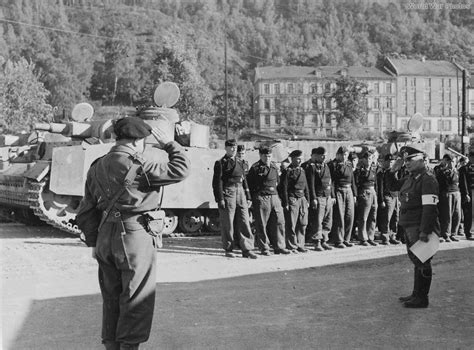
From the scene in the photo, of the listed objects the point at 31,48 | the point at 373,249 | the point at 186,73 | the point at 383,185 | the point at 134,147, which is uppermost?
the point at 31,48

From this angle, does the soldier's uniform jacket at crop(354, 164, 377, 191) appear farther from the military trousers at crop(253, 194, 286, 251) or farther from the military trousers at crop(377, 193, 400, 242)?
the military trousers at crop(253, 194, 286, 251)

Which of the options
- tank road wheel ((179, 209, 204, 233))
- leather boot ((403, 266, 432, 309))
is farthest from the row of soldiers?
leather boot ((403, 266, 432, 309))

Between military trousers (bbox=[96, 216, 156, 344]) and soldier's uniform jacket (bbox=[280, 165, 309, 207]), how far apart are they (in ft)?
22.1

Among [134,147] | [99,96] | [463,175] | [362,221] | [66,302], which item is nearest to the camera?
[134,147]

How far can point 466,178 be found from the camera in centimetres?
1379

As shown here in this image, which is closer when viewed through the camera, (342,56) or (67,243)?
(67,243)

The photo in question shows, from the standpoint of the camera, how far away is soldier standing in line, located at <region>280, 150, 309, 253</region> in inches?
459

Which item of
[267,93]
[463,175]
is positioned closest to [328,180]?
[463,175]

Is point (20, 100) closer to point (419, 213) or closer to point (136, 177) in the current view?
point (419, 213)

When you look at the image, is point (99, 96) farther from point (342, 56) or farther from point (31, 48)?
point (342, 56)

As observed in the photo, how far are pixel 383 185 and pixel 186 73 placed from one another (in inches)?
1771

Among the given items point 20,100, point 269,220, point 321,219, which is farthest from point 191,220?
point 20,100

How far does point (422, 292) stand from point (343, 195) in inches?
207

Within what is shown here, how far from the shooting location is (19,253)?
11.4 meters
